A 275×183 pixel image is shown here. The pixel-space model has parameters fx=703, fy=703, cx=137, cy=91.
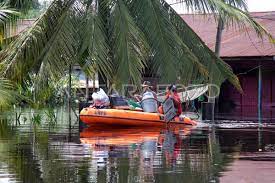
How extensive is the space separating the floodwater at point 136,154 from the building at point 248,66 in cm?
991

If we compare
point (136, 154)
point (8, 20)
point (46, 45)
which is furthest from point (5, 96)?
point (136, 154)

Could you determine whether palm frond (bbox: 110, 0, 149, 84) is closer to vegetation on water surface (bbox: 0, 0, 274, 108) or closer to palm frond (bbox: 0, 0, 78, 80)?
vegetation on water surface (bbox: 0, 0, 274, 108)

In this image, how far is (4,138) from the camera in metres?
16.8

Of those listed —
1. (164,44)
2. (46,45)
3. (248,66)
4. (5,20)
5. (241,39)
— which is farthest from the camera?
(248,66)

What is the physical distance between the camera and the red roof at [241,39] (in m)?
30.3

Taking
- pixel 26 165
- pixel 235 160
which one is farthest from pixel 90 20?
pixel 235 160

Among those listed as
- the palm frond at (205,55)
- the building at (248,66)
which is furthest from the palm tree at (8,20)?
the building at (248,66)

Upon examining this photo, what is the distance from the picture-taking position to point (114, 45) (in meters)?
12.4

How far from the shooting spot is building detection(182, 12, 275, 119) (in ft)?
100

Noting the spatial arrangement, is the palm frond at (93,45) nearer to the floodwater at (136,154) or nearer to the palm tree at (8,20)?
the palm tree at (8,20)

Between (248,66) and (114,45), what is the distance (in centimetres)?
2194

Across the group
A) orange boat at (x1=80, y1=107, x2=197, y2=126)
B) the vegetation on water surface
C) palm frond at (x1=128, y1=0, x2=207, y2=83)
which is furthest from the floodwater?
palm frond at (x1=128, y1=0, x2=207, y2=83)

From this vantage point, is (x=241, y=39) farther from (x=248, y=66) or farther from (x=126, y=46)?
(x=126, y=46)

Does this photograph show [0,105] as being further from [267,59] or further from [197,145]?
[267,59]
